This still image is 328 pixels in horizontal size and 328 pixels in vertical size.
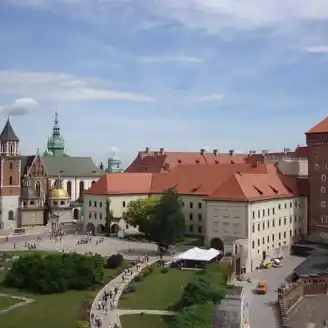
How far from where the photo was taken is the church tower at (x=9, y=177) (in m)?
86.5

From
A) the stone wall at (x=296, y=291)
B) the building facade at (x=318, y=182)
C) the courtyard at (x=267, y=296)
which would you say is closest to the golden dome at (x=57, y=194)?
the building facade at (x=318, y=182)

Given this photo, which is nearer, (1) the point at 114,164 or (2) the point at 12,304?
(2) the point at 12,304

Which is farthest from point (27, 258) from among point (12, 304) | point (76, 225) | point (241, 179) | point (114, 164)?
point (114, 164)

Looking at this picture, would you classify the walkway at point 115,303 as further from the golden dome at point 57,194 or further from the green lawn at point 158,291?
the golden dome at point 57,194

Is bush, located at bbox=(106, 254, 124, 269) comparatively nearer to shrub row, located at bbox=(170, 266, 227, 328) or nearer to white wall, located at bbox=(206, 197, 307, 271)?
shrub row, located at bbox=(170, 266, 227, 328)

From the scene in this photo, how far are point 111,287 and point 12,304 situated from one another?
8.88 metres

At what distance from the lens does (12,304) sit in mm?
44781

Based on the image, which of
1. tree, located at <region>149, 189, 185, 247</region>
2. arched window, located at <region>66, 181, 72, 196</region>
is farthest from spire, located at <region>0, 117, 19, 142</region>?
tree, located at <region>149, 189, 185, 247</region>

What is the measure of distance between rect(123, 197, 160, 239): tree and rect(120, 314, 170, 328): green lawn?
27.9m

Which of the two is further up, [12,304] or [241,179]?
[241,179]

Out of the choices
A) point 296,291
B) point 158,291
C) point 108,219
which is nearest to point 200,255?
point 158,291

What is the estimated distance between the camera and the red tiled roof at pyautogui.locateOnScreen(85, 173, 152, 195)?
82.3 m

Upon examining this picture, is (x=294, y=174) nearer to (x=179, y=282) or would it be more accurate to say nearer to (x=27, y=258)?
(x=179, y=282)

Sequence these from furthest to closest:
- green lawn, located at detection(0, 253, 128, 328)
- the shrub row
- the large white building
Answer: the large white building → green lawn, located at detection(0, 253, 128, 328) → the shrub row
